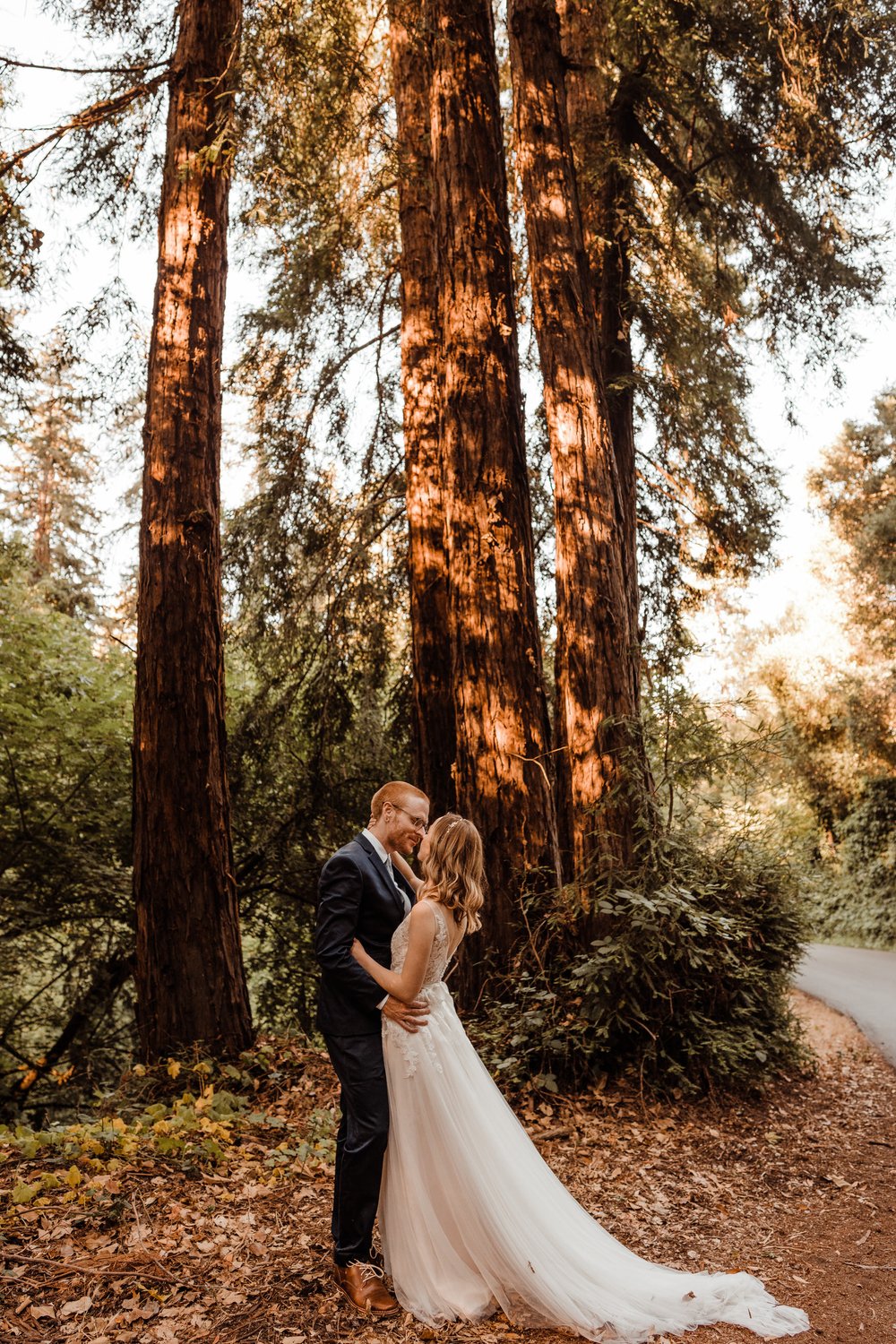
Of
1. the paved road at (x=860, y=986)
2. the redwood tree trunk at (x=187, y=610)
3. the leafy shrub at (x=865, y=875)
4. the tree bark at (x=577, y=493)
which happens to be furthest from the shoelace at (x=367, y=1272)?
the leafy shrub at (x=865, y=875)

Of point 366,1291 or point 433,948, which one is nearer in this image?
point 366,1291

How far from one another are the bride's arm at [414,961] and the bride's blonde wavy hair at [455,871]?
0.31ft

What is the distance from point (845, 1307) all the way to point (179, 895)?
4.82m

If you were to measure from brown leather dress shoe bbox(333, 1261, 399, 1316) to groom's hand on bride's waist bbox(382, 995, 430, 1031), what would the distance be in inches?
36.9

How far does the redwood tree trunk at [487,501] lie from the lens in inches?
308

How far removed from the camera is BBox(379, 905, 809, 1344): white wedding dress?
12.9 feet

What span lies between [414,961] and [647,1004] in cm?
393

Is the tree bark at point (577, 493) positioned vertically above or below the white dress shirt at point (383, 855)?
above

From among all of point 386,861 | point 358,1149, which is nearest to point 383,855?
point 386,861

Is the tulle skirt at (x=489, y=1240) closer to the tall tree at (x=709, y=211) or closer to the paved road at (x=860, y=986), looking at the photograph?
the paved road at (x=860, y=986)

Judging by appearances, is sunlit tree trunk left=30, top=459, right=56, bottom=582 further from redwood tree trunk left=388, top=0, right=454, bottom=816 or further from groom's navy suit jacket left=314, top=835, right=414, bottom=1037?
groom's navy suit jacket left=314, top=835, right=414, bottom=1037

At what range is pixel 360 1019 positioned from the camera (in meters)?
4.19

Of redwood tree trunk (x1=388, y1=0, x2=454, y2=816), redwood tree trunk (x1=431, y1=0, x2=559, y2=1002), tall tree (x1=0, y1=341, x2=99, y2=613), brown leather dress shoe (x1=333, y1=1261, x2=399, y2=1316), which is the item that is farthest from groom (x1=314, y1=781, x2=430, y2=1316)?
tall tree (x1=0, y1=341, x2=99, y2=613)

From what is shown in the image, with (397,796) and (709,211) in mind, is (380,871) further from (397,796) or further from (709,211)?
(709,211)
